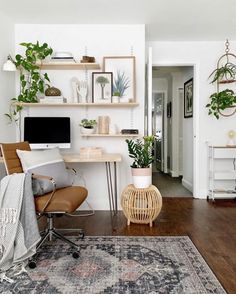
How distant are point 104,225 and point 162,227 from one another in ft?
2.15

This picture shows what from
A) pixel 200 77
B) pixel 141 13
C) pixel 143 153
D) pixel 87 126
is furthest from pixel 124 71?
pixel 200 77

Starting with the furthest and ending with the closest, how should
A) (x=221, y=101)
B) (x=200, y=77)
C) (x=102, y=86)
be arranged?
1. (x=200, y=77)
2. (x=221, y=101)
3. (x=102, y=86)

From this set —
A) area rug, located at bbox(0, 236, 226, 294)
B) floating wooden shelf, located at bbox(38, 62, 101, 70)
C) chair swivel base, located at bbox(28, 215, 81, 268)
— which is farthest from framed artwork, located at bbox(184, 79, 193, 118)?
chair swivel base, located at bbox(28, 215, 81, 268)

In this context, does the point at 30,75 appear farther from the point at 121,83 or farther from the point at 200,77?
the point at 200,77

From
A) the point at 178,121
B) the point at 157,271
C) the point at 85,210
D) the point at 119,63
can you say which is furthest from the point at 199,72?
the point at 157,271

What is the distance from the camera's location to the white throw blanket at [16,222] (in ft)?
6.89

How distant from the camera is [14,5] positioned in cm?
313

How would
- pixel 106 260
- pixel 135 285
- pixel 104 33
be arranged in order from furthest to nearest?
pixel 104 33 → pixel 106 260 → pixel 135 285

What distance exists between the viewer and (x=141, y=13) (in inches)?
131

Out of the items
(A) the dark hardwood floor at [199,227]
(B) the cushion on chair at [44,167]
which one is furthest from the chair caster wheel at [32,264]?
(A) the dark hardwood floor at [199,227]

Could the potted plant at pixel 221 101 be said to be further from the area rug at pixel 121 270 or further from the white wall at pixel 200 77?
the area rug at pixel 121 270

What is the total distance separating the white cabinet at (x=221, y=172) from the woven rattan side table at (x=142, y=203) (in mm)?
1613

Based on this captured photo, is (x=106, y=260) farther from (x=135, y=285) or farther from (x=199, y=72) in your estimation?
(x=199, y=72)

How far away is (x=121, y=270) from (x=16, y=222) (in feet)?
2.89
